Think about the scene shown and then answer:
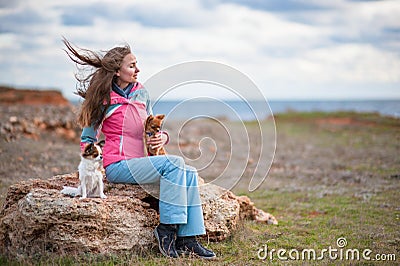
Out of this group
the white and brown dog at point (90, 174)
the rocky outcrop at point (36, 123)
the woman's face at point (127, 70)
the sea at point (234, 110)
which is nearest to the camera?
the white and brown dog at point (90, 174)

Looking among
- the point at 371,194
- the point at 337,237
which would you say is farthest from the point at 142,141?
the point at 371,194

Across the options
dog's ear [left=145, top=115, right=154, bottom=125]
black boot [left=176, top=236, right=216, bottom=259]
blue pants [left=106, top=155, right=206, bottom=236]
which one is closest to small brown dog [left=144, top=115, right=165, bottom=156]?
dog's ear [left=145, top=115, right=154, bottom=125]

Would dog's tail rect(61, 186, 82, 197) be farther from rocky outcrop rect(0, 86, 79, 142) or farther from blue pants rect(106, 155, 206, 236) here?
rocky outcrop rect(0, 86, 79, 142)

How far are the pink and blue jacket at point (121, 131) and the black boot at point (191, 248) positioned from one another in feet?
3.52

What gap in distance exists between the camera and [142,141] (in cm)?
539

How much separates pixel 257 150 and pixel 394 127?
889 cm

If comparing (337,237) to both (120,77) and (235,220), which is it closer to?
(235,220)

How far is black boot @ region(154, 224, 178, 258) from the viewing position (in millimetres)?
5047

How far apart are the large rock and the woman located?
0.71 ft

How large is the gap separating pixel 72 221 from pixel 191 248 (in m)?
1.29

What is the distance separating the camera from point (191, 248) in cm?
512

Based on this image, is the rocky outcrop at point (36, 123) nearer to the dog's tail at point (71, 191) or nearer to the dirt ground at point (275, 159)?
the dirt ground at point (275, 159)

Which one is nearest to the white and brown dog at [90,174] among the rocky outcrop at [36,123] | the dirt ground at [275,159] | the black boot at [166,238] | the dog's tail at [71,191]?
the dog's tail at [71,191]

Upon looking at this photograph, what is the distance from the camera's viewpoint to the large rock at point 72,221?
477cm
